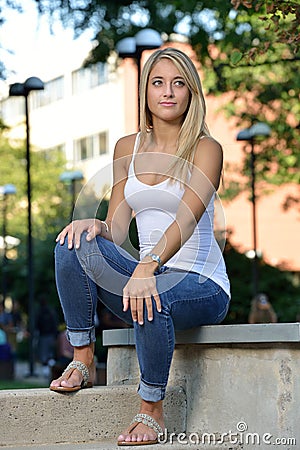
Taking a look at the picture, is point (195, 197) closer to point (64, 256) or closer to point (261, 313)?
point (64, 256)

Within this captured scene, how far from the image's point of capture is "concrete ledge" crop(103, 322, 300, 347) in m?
4.04

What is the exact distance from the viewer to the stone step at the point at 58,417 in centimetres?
427

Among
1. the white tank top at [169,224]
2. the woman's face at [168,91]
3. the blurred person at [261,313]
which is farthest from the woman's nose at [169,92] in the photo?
the blurred person at [261,313]

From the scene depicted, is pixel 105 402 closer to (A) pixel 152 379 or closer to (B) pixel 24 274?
(A) pixel 152 379

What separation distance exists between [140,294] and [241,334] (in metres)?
0.50

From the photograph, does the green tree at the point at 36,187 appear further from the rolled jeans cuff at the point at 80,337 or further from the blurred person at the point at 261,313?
the rolled jeans cuff at the point at 80,337

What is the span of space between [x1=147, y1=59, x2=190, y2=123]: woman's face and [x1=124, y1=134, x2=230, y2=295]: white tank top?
1.07ft

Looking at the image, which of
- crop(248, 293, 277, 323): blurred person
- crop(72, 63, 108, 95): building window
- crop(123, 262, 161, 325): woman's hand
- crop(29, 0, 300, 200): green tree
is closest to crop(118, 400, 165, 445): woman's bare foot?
crop(123, 262, 161, 325): woman's hand

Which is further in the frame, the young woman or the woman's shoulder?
the woman's shoulder

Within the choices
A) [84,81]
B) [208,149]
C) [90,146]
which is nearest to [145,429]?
[208,149]

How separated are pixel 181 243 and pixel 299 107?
61.9ft

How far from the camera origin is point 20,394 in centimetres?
429

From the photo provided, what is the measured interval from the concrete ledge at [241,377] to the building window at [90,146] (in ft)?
182

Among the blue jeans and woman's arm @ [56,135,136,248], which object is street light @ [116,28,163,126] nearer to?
woman's arm @ [56,135,136,248]
